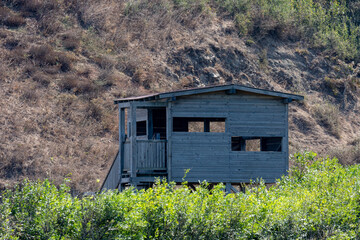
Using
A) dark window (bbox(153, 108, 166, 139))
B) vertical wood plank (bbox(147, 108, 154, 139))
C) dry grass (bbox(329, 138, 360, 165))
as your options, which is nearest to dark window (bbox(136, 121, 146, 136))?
dark window (bbox(153, 108, 166, 139))

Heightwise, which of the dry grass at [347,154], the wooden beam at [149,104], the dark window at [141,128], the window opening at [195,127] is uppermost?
the wooden beam at [149,104]

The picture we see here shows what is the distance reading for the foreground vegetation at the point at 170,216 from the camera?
1127 cm

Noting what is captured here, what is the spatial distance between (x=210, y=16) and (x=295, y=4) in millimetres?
8977

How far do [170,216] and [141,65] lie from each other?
25.9m

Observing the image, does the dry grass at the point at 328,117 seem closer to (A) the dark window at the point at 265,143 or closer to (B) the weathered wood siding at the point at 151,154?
(A) the dark window at the point at 265,143

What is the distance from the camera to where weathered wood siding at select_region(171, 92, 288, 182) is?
2073 cm

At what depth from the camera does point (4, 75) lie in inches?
1236

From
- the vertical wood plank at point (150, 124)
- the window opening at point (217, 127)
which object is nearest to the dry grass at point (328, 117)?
the window opening at point (217, 127)

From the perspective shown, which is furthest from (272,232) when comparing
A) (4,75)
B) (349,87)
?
(349,87)

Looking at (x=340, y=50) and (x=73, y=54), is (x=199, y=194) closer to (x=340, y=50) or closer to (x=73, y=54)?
(x=73, y=54)

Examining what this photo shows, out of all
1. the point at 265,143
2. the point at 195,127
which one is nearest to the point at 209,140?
the point at 265,143

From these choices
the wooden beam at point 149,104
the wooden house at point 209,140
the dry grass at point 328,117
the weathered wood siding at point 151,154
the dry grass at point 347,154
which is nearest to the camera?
the weathered wood siding at point 151,154

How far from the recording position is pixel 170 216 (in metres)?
11.5

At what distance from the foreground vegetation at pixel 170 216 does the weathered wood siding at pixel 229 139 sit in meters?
8.02
